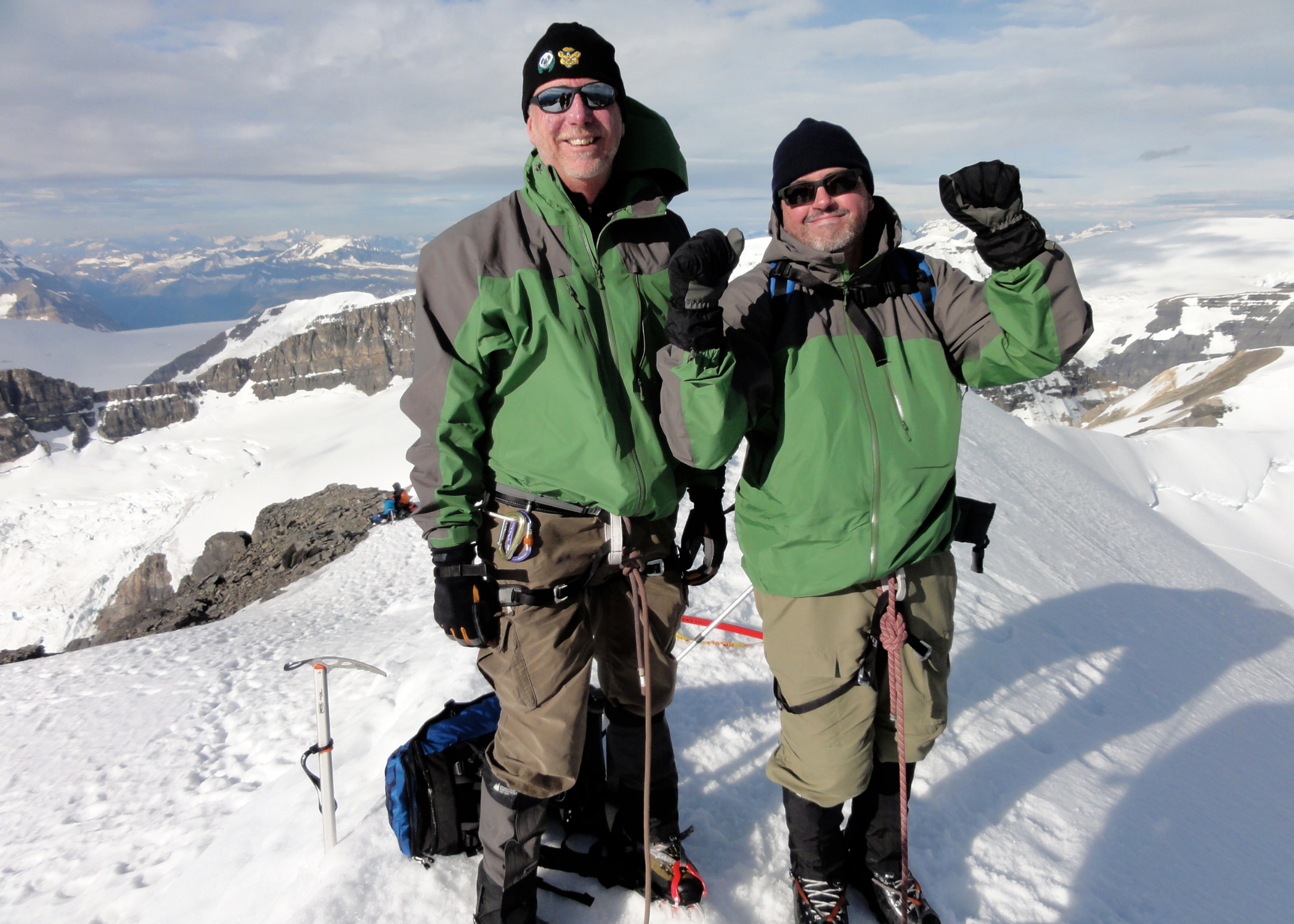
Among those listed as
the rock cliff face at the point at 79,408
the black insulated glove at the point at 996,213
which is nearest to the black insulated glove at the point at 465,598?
the black insulated glove at the point at 996,213

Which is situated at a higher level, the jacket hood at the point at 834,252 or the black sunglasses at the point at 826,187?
the black sunglasses at the point at 826,187

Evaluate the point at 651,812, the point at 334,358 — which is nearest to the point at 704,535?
the point at 651,812

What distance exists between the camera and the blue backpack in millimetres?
3486

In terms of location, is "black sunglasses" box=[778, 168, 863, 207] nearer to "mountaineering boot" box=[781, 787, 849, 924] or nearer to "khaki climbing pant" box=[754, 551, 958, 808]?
"khaki climbing pant" box=[754, 551, 958, 808]

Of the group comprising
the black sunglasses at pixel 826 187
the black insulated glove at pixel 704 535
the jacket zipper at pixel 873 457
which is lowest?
the black insulated glove at pixel 704 535

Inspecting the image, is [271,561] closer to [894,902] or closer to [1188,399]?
[894,902]

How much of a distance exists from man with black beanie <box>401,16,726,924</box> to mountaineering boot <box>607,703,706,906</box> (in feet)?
1.18

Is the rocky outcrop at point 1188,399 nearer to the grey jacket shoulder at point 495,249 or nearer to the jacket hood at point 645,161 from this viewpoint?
the jacket hood at point 645,161

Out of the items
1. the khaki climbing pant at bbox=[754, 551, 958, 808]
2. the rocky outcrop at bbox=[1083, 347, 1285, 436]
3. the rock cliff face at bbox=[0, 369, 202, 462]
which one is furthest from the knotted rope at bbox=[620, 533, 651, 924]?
the rock cliff face at bbox=[0, 369, 202, 462]

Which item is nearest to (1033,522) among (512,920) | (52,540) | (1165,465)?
(512,920)

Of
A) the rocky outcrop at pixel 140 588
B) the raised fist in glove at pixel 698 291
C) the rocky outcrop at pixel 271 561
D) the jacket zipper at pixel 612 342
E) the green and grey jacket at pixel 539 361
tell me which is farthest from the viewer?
the rocky outcrop at pixel 140 588

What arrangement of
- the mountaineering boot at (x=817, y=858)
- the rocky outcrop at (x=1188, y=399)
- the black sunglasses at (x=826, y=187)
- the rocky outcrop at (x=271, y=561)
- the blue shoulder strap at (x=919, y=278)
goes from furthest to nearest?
the rocky outcrop at (x=1188, y=399) < the rocky outcrop at (x=271, y=561) < the mountaineering boot at (x=817, y=858) < the blue shoulder strap at (x=919, y=278) < the black sunglasses at (x=826, y=187)

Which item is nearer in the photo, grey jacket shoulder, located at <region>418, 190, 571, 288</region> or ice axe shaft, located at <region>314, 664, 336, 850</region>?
grey jacket shoulder, located at <region>418, 190, 571, 288</region>

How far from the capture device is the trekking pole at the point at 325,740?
335cm
